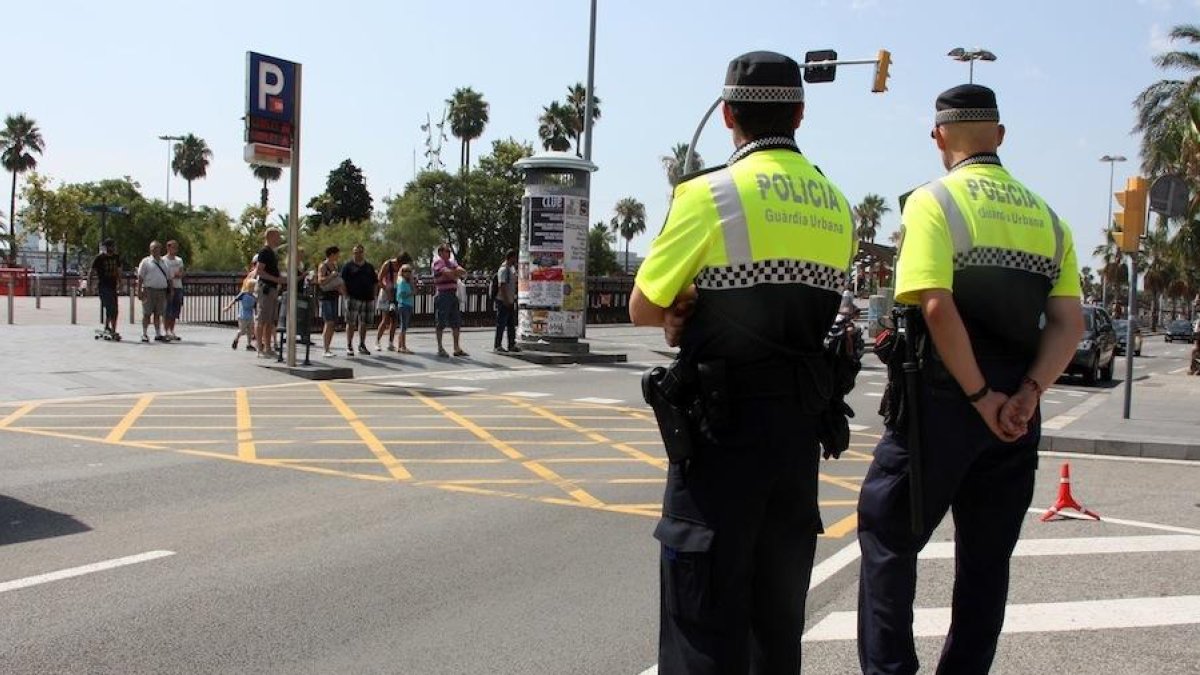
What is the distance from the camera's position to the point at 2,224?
76438 millimetres

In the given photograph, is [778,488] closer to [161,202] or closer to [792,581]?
[792,581]

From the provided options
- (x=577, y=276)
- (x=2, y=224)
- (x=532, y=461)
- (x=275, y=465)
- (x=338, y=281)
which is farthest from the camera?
(x=2, y=224)

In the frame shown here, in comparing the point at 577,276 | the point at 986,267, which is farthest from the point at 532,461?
the point at 577,276

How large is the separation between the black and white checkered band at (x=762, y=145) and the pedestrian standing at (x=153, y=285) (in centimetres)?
1607

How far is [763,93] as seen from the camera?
2967 millimetres

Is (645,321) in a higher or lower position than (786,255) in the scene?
lower

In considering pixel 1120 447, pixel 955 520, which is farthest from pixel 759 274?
pixel 1120 447

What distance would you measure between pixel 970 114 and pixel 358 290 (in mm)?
14810

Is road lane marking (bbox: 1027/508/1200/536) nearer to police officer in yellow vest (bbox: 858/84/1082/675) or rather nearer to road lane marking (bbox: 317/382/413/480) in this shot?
police officer in yellow vest (bbox: 858/84/1082/675)

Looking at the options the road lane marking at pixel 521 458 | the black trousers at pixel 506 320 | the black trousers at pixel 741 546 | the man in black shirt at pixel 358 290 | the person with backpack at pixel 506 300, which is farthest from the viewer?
the black trousers at pixel 506 320

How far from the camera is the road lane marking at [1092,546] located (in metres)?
6.15

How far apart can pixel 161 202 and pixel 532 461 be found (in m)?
76.6

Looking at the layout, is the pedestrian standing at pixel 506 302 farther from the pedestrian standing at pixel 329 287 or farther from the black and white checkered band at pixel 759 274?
the black and white checkered band at pixel 759 274

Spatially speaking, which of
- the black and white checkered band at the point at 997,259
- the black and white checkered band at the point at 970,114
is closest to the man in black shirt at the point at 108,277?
the black and white checkered band at the point at 970,114
